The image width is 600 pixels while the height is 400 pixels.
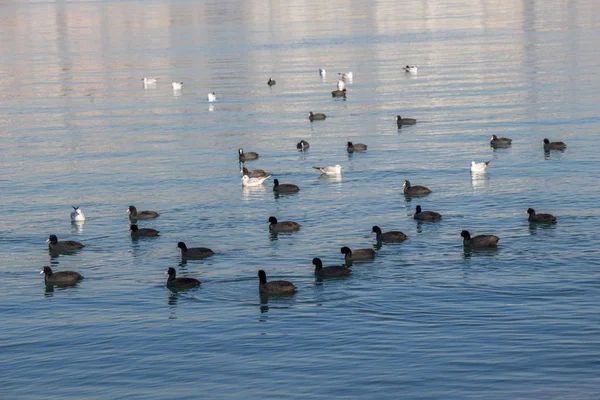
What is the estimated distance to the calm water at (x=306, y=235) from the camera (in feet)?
83.0

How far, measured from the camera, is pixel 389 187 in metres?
45.0

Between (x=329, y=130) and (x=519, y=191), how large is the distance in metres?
20.4

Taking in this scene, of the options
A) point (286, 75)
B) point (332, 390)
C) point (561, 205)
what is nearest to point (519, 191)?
point (561, 205)

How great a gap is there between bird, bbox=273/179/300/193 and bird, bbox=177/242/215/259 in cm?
1023

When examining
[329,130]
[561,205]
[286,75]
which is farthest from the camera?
[286,75]

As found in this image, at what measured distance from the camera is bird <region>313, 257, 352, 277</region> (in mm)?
31438

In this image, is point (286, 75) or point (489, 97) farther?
point (286, 75)

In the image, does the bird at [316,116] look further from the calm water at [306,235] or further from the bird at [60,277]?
the bird at [60,277]

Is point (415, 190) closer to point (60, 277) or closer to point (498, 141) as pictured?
point (498, 141)

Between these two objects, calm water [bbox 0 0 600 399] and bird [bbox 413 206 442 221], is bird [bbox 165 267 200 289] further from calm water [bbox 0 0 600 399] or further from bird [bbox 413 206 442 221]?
bird [bbox 413 206 442 221]

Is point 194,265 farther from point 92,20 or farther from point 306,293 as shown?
point 92,20

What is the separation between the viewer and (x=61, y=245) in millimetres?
Result: 36688

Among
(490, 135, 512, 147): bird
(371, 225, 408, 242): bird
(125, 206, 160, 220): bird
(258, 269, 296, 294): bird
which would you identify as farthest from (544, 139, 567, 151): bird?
(258, 269, 296, 294): bird

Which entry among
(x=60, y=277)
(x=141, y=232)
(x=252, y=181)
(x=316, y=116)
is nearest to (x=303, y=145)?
(x=252, y=181)
